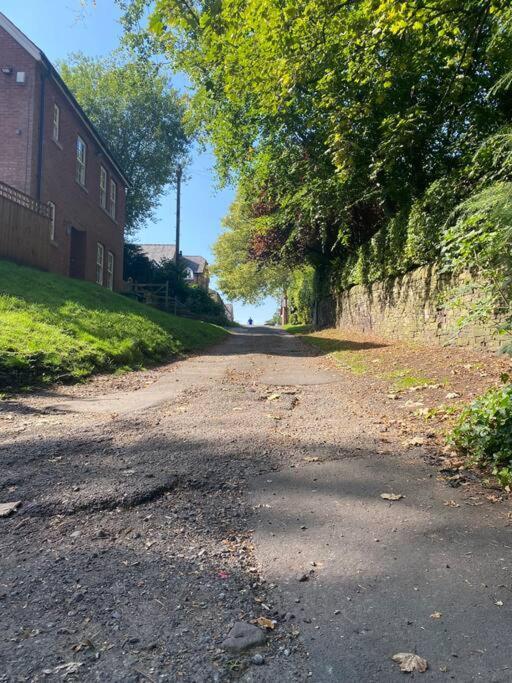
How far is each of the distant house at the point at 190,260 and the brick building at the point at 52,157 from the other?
26.2 m

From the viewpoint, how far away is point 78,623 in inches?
76.1

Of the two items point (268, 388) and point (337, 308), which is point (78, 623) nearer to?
point (268, 388)

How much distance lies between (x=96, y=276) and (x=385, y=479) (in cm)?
2026

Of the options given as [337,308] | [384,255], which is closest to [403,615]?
[384,255]

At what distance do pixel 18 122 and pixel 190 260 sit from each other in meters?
52.7

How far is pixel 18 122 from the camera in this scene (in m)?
15.6

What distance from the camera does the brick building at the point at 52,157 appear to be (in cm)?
1559

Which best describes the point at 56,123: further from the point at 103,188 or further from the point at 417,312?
the point at 417,312

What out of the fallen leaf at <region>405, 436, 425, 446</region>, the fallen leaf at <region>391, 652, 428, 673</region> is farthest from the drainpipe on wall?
the fallen leaf at <region>391, 652, 428, 673</region>

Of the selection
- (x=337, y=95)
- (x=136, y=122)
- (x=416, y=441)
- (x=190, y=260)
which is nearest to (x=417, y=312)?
(x=337, y=95)

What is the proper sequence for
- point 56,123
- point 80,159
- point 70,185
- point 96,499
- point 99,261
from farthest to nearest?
point 99,261, point 80,159, point 70,185, point 56,123, point 96,499

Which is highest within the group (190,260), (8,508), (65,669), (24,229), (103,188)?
(190,260)

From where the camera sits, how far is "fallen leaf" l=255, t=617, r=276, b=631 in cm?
194

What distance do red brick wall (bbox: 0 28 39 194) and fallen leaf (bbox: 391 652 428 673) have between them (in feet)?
55.5
